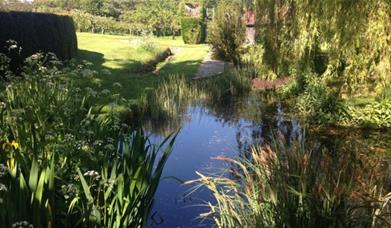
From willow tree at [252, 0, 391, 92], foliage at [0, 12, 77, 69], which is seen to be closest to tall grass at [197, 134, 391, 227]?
willow tree at [252, 0, 391, 92]

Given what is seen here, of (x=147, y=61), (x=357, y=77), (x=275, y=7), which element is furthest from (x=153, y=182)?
(x=147, y=61)

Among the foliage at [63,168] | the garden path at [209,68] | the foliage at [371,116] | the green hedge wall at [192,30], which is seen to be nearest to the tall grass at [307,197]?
the foliage at [63,168]

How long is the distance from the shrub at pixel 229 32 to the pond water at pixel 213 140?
8201 mm

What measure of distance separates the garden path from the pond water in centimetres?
457

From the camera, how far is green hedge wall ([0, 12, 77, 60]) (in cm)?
1269

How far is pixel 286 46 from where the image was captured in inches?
375

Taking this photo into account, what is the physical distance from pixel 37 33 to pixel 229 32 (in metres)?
9.79

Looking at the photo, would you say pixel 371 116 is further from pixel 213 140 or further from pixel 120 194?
pixel 120 194

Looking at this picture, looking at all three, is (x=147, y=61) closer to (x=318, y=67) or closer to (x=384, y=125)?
(x=318, y=67)

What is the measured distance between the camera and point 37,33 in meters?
14.7

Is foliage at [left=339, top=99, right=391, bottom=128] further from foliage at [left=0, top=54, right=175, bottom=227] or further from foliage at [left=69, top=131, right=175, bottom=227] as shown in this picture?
foliage at [left=69, top=131, right=175, bottom=227]

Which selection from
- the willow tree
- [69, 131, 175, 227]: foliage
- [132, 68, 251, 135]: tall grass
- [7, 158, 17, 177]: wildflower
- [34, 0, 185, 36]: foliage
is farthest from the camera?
[34, 0, 185, 36]: foliage

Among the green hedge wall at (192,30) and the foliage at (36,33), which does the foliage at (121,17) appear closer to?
the green hedge wall at (192,30)

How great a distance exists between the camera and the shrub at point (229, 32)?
2111cm
